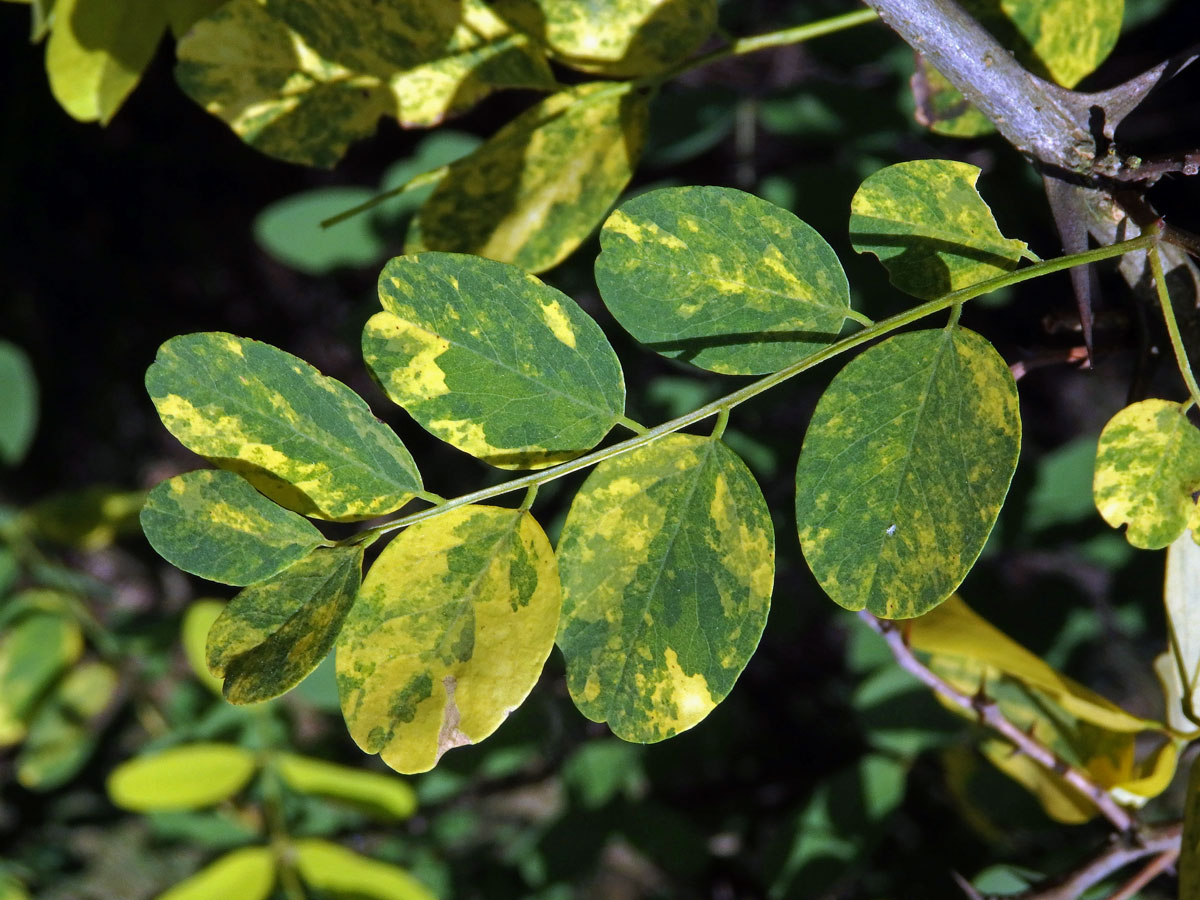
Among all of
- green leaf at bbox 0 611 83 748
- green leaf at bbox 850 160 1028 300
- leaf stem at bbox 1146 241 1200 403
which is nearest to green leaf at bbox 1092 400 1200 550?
leaf stem at bbox 1146 241 1200 403

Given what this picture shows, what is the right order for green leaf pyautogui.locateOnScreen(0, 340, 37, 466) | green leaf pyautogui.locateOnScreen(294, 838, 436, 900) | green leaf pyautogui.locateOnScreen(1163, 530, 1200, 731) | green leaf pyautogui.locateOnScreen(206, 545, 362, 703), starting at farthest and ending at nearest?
1. green leaf pyautogui.locateOnScreen(0, 340, 37, 466)
2. green leaf pyautogui.locateOnScreen(294, 838, 436, 900)
3. green leaf pyautogui.locateOnScreen(1163, 530, 1200, 731)
4. green leaf pyautogui.locateOnScreen(206, 545, 362, 703)

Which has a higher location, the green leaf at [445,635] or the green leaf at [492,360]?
the green leaf at [492,360]

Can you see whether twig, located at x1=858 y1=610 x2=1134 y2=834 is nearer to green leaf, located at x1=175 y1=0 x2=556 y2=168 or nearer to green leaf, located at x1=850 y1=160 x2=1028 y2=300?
green leaf, located at x1=850 y1=160 x2=1028 y2=300

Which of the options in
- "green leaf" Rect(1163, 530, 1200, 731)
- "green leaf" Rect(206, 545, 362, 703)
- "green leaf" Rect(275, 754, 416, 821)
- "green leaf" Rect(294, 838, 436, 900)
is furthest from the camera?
"green leaf" Rect(275, 754, 416, 821)

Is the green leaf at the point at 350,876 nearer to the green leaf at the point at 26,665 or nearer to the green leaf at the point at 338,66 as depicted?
the green leaf at the point at 26,665

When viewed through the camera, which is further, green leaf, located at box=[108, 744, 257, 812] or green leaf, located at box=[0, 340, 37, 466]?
green leaf, located at box=[0, 340, 37, 466]

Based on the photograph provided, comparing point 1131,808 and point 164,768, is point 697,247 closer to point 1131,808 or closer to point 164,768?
point 1131,808

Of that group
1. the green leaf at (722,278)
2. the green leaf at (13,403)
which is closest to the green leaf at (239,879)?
the green leaf at (13,403)
